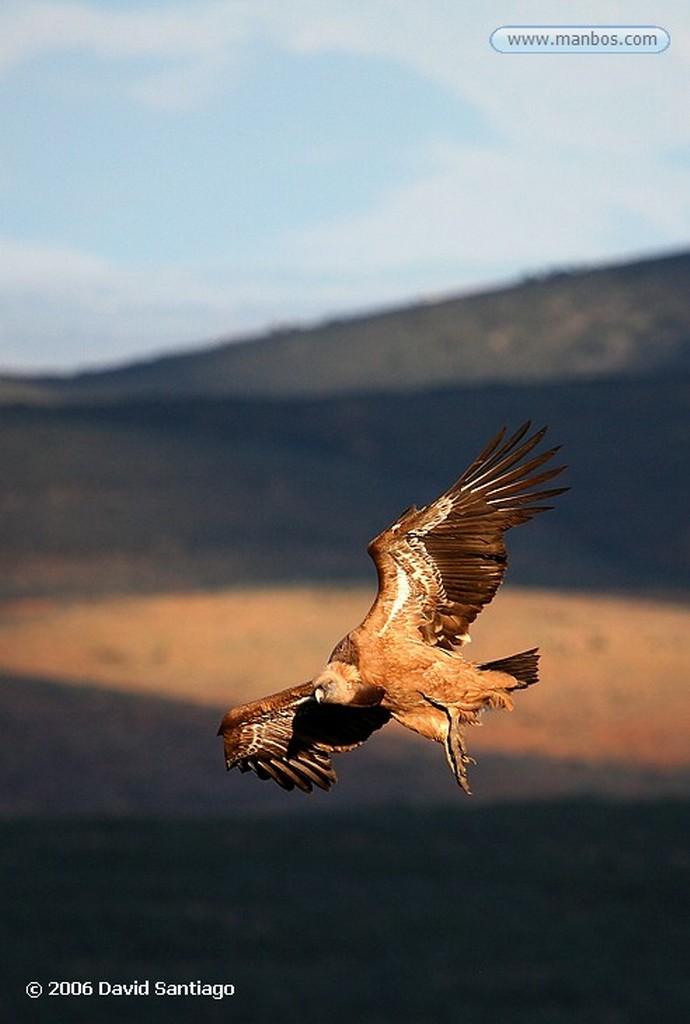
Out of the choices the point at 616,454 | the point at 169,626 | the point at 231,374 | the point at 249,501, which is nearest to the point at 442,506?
the point at 169,626

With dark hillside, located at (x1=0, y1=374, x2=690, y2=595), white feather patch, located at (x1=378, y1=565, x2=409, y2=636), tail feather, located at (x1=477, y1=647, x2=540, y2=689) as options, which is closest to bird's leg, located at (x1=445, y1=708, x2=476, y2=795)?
tail feather, located at (x1=477, y1=647, x2=540, y2=689)

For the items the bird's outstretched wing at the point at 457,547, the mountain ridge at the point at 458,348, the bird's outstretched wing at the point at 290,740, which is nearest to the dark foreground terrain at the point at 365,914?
the bird's outstretched wing at the point at 290,740

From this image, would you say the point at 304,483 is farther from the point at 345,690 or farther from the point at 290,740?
the point at 345,690

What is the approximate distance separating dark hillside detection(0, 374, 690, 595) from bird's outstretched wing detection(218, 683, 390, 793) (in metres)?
54.9

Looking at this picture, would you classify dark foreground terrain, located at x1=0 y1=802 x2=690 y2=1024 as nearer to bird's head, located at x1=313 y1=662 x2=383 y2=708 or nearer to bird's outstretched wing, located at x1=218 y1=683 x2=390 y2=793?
bird's outstretched wing, located at x1=218 y1=683 x2=390 y2=793

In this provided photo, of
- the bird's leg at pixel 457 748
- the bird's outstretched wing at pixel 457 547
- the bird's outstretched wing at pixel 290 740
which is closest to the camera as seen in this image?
the bird's leg at pixel 457 748

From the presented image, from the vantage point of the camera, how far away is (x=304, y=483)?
8212 centimetres

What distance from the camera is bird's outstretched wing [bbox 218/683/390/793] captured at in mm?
14672

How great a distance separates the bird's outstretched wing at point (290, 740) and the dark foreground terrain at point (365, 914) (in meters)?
30.4

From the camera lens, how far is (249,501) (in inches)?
3150

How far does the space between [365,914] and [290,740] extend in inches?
1416

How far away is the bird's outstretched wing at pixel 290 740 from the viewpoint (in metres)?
14.7

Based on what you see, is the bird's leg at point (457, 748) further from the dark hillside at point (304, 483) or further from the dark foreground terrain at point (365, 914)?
the dark hillside at point (304, 483)

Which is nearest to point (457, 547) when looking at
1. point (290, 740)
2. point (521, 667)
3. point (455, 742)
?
point (521, 667)
